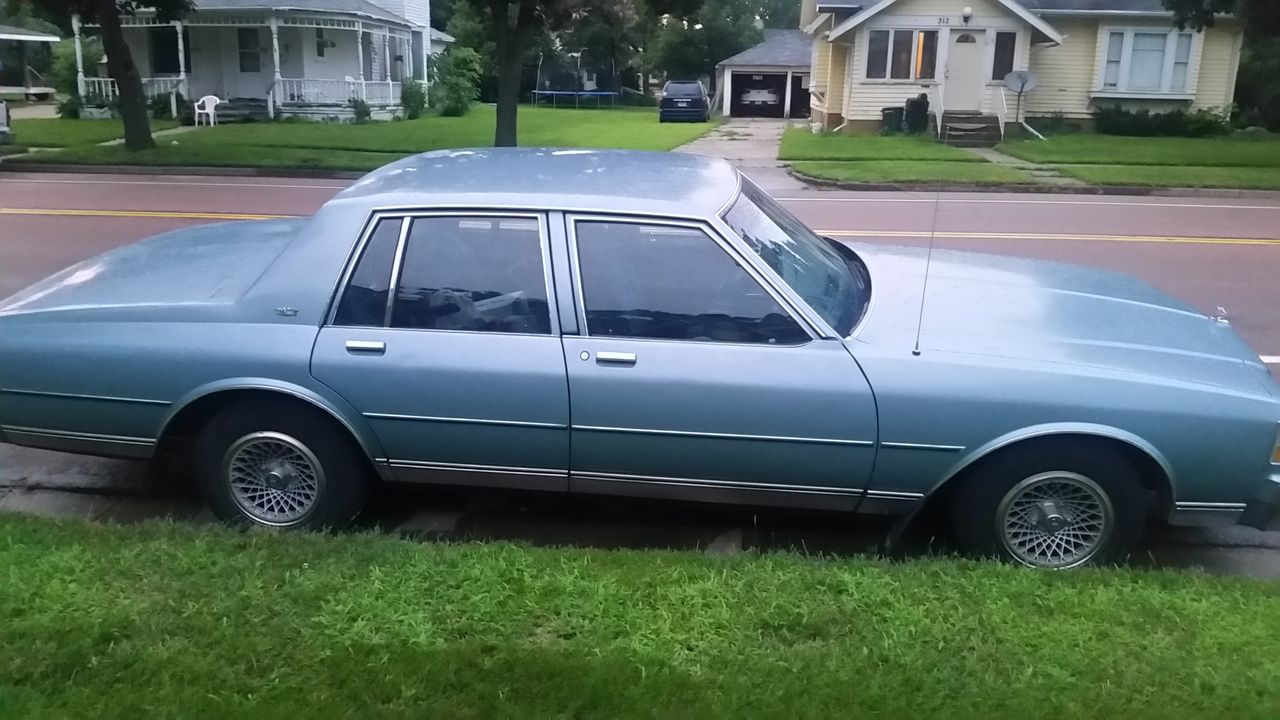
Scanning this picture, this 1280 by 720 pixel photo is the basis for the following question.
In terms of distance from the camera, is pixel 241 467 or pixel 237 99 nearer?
pixel 241 467

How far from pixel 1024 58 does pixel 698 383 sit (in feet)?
95.7

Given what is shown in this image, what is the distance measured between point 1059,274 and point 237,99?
34116 millimetres

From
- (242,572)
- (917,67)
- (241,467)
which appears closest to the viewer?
(242,572)

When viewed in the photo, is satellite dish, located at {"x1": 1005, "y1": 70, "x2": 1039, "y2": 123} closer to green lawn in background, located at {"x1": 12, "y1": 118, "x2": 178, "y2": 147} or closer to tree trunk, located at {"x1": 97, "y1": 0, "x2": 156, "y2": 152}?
tree trunk, located at {"x1": 97, "y1": 0, "x2": 156, "y2": 152}

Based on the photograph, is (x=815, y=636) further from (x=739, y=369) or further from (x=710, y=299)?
(x=710, y=299)

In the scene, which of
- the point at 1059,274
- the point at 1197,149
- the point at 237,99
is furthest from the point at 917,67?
the point at 1059,274

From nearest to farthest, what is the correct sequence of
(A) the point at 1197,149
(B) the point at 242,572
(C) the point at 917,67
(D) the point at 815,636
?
(D) the point at 815,636, (B) the point at 242,572, (A) the point at 1197,149, (C) the point at 917,67

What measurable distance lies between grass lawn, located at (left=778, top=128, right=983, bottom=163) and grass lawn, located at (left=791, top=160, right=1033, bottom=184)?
1136 mm

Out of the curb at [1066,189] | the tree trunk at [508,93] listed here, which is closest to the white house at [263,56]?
the tree trunk at [508,93]

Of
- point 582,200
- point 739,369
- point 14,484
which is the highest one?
point 582,200

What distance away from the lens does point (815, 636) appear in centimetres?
370

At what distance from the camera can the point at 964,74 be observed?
99.5 feet

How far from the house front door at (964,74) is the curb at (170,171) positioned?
17431 mm

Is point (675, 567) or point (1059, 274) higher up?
point (1059, 274)
